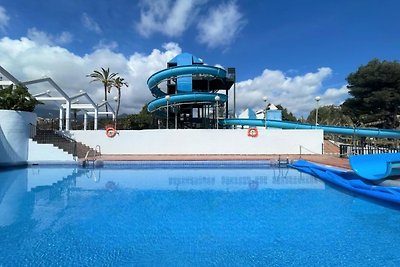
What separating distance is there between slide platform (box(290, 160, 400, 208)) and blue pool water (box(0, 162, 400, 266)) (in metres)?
0.36

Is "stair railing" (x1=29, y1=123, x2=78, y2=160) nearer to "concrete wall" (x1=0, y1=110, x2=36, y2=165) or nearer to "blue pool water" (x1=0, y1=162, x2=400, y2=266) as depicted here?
"concrete wall" (x1=0, y1=110, x2=36, y2=165)

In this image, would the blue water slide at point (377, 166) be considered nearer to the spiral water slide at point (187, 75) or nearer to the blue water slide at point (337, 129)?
the blue water slide at point (337, 129)

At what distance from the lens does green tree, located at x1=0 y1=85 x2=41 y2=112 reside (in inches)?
570

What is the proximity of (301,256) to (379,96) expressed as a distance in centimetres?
3102

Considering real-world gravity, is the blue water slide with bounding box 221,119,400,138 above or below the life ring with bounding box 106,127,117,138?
above

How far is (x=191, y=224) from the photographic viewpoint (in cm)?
600

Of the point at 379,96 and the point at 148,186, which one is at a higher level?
the point at 379,96

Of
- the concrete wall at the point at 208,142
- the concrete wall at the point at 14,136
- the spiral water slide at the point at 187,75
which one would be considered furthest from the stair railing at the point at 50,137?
the spiral water slide at the point at 187,75

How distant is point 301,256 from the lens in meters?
4.32

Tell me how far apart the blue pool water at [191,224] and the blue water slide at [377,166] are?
98cm

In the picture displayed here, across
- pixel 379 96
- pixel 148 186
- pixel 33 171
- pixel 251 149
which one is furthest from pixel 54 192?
pixel 379 96

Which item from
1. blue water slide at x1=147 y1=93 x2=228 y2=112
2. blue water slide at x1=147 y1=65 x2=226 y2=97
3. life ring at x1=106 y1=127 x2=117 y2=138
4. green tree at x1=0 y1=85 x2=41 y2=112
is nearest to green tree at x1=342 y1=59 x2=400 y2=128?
blue water slide at x1=147 y1=65 x2=226 y2=97

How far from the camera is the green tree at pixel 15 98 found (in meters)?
14.5

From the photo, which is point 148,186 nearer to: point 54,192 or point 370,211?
point 54,192
